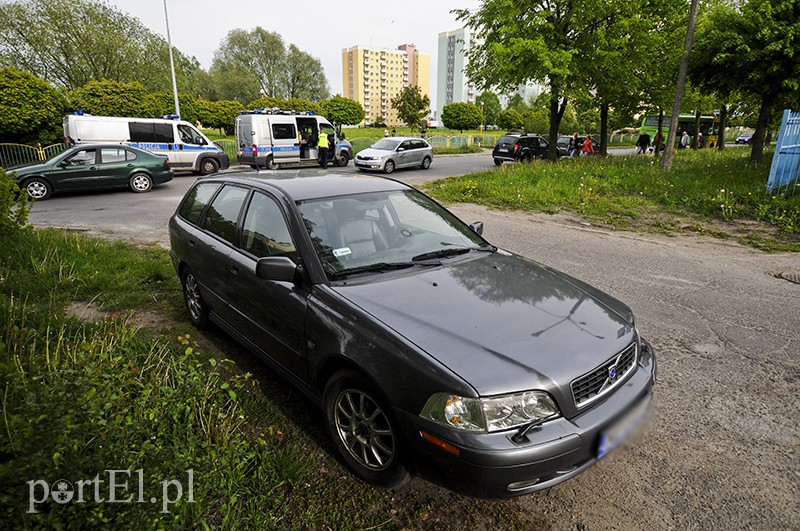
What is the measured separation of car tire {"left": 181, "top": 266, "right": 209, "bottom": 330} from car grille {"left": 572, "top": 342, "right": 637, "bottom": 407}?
10.9 ft

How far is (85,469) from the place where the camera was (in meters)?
1.83

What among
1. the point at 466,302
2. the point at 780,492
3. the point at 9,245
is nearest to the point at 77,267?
the point at 9,245

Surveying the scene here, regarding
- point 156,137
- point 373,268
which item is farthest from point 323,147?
point 373,268

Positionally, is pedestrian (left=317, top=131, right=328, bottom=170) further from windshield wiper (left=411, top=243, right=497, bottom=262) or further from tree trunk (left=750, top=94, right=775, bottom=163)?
windshield wiper (left=411, top=243, right=497, bottom=262)

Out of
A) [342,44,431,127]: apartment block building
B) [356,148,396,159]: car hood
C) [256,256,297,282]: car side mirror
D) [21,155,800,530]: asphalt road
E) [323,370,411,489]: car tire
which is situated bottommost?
[21,155,800,530]: asphalt road

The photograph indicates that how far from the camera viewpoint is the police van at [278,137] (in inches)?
751

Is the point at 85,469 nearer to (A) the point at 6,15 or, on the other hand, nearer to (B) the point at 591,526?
(B) the point at 591,526

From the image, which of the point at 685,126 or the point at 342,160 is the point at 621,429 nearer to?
the point at 342,160

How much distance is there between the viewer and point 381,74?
14638 cm

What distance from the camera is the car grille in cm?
221

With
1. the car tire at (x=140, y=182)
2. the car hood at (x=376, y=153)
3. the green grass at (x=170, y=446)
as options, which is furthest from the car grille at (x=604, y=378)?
the car hood at (x=376, y=153)

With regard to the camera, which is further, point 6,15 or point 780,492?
point 6,15

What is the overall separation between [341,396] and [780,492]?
2.43m

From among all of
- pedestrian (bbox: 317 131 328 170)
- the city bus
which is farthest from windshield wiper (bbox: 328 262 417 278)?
the city bus
